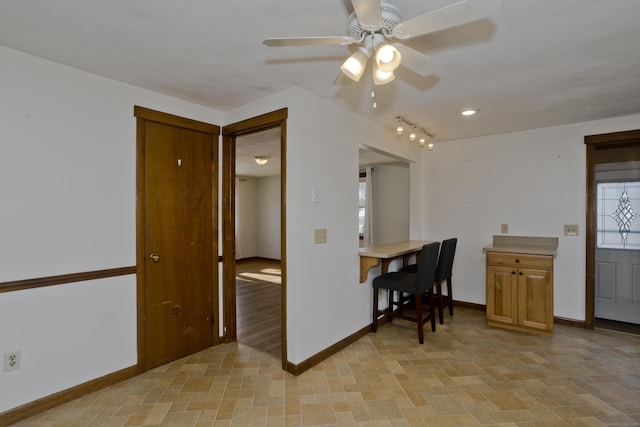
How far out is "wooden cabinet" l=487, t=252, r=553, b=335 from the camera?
3.12 meters

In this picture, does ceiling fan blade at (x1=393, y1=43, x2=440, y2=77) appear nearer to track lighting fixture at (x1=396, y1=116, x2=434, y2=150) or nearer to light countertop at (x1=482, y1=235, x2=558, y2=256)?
track lighting fixture at (x1=396, y1=116, x2=434, y2=150)

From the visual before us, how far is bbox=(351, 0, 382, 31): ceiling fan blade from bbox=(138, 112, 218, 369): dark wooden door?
1975mm

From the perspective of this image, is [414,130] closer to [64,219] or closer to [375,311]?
[375,311]

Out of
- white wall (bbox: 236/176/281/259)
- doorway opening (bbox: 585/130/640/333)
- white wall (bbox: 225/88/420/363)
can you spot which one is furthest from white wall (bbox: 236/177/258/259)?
doorway opening (bbox: 585/130/640/333)

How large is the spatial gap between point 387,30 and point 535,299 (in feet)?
10.2

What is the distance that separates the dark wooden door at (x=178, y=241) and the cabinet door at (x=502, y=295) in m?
2.90

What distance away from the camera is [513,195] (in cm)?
379

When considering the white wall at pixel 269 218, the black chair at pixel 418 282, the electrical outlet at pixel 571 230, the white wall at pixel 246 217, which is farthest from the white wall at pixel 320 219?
the white wall at pixel 246 217

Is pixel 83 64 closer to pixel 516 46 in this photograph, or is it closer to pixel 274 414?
pixel 274 414

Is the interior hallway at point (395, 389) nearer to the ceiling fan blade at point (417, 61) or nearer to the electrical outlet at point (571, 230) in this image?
the electrical outlet at point (571, 230)

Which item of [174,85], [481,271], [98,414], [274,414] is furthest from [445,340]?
[174,85]

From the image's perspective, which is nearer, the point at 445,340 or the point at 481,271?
the point at 445,340

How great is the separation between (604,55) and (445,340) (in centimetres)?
256

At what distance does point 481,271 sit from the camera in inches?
157
